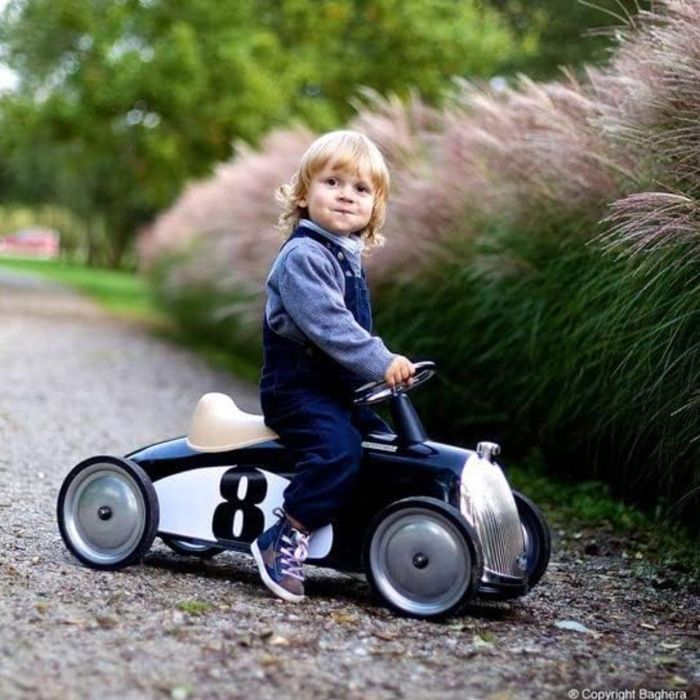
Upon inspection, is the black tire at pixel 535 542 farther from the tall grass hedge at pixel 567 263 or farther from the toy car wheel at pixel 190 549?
the toy car wheel at pixel 190 549

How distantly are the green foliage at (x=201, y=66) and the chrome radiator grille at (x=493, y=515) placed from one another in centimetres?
1579

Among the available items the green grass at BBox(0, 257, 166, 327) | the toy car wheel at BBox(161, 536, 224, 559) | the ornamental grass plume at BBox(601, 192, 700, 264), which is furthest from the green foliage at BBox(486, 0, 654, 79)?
the green grass at BBox(0, 257, 166, 327)

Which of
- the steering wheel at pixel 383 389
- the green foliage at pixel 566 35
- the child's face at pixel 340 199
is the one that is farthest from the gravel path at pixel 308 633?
the green foliage at pixel 566 35

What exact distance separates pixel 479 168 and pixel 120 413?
120 inches

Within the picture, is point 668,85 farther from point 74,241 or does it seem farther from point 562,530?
point 74,241

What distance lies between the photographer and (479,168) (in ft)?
22.4

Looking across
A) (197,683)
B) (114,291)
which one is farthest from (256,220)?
(114,291)

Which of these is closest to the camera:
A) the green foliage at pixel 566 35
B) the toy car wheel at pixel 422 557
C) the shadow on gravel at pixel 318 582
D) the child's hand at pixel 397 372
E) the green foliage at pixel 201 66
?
the toy car wheel at pixel 422 557

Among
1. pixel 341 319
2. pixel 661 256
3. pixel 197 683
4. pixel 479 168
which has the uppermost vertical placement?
pixel 479 168

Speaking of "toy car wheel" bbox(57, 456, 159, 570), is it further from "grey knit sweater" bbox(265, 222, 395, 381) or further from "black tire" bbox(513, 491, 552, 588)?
"black tire" bbox(513, 491, 552, 588)

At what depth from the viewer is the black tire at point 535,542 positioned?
3975mm

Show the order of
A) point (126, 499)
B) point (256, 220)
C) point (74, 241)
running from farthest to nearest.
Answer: point (74, 241)
point (256, 220)
point (126, 499)

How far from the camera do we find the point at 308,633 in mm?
3391

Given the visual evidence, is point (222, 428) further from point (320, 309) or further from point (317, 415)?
point (320, 309)
